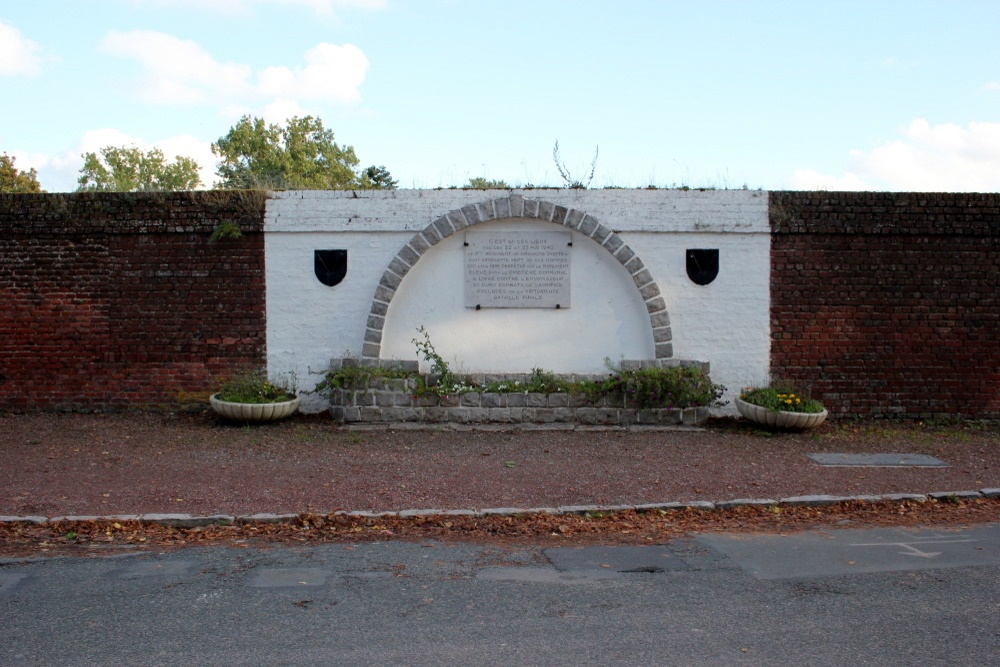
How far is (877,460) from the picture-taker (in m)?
9.28

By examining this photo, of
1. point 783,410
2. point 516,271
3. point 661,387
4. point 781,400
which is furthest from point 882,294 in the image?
point 516,271

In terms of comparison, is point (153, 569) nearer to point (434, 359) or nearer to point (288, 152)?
point (434, 359)

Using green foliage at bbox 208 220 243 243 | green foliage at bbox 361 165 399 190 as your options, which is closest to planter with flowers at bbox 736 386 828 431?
green foliage at bbox 208 220 243 243

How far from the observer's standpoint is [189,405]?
11.6 m

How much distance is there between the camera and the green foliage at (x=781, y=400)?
10.8 m

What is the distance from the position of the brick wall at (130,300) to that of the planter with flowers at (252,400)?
489 millimetres

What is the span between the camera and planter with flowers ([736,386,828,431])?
10.7 metres

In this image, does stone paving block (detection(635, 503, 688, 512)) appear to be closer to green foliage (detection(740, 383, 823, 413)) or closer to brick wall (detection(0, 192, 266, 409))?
green foliage (detection(740, 383, 823, 413))

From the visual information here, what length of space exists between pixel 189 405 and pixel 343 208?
138 inches

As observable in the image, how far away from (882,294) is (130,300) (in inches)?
416

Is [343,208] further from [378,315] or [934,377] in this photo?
[934,377]

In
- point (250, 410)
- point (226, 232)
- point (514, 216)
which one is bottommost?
point (250, 410)

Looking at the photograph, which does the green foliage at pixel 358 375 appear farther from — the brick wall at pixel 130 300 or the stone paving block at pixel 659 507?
the stone paving block at pixel 659 507

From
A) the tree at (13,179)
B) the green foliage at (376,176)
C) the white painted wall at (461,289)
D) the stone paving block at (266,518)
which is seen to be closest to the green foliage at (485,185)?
the white painted wall at (461,289)
